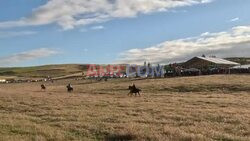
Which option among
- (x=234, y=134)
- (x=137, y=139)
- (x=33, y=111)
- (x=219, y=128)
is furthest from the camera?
(x=33, y=111)

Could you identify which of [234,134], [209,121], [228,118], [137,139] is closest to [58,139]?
[137,139]

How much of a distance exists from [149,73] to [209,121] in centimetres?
8121

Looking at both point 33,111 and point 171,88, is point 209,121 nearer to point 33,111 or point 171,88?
point 33,111

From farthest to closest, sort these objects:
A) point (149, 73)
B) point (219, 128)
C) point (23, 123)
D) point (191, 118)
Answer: point (149, 73), point (191, 118), point (23, 123), point (219, 128)

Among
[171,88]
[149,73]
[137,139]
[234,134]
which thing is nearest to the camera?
[137,139]

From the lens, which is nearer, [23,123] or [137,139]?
[137,139]

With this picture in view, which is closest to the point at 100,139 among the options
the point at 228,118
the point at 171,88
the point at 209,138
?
the point at 209,138

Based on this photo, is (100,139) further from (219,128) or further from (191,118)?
(191,118)

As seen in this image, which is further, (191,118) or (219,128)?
(191,118)

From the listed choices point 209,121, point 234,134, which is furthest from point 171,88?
point 234,134

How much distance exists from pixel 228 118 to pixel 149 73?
80396mm

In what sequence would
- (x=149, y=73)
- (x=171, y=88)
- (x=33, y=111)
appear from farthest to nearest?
1. (x=149, y=73)
2. (x=171, y=88)
3. (x=33, y=111)

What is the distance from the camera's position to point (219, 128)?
16297mm

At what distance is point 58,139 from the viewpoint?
14258mm
